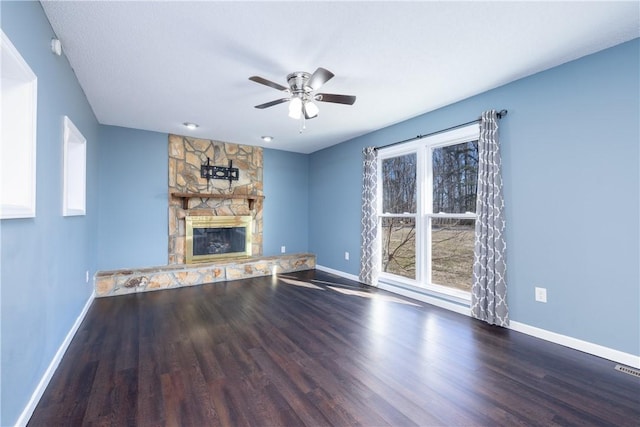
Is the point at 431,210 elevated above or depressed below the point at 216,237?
above

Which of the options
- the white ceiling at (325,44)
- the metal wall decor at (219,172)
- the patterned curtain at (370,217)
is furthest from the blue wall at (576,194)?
the metal wall decor at (219,172)

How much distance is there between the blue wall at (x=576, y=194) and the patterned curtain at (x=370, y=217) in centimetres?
157

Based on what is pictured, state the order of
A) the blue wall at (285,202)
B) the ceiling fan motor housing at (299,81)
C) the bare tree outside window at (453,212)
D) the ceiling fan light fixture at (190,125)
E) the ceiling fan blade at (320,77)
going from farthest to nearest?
the blue wall at (285,202) < the ceiling fan light fixture at (190,125) < the bare tree outside window at (453,212) < the ceiling fan motor housing at (299,81) < the ceiling fan blade at (320,77)

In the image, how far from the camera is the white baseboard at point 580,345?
7.12 ft

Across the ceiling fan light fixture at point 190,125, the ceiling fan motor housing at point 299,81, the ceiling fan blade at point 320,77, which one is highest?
the ceiling fan light fixture at point 190,125

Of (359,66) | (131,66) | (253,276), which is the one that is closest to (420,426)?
(359,66)

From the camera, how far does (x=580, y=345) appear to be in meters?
2.41

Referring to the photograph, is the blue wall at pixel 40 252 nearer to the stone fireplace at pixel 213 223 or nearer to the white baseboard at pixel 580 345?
the stone fireplace at pixel 213 223

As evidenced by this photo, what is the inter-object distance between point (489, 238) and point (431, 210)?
913 millimetres

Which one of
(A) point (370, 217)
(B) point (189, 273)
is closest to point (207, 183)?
(B) point (189, 273)

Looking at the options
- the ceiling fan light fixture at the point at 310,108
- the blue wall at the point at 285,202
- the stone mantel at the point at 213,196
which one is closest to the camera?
the ceiling fan light fixture at the point at 310,108

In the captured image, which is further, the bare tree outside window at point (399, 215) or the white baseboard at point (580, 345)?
the bare tree outside window at point (399, 215)

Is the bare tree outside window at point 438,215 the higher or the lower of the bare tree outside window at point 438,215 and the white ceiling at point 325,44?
the lower

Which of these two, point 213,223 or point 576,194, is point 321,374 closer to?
point 576,194
